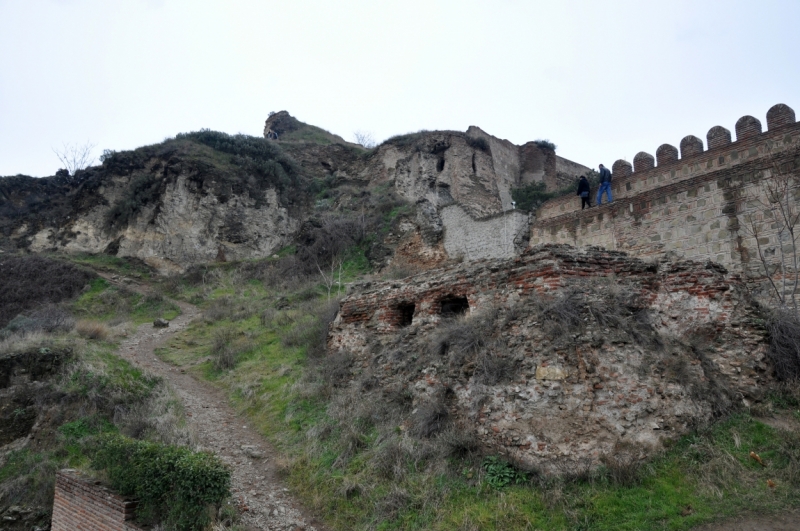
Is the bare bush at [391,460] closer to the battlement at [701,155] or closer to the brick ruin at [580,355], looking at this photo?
the brick ruin at [580,355]

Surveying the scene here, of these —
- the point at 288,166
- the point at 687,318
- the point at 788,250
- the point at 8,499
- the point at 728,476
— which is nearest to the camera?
the point at 728,476

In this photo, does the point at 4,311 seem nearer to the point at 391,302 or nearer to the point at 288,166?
the point at 288,166

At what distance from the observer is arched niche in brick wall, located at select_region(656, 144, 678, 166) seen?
16797 mm

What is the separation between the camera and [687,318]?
23.5 ft

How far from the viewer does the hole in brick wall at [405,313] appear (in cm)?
972

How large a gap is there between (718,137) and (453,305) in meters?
11.9

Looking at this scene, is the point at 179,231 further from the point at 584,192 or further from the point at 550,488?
the point at 550,488

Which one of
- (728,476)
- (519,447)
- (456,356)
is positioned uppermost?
(456,356)

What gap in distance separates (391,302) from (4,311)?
19435mm

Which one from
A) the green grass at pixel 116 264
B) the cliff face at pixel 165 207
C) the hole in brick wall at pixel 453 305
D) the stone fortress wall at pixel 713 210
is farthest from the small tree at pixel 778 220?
the green grass at pixel 116 264

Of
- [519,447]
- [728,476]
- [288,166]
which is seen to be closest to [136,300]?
[288,166]

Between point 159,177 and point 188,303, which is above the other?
point 159,177

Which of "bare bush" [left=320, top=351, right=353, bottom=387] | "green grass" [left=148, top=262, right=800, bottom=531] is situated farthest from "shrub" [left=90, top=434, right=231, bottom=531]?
"bare bush" [left=320, top=351, right=353, bottom=387]

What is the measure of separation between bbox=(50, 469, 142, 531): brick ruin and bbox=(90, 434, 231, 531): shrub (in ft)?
0.48
